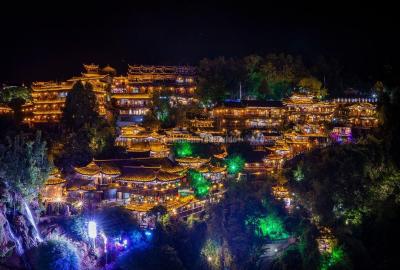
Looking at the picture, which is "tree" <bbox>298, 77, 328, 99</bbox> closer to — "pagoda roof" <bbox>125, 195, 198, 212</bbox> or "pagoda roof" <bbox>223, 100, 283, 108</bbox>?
"pagoda roof" <bbox>223, 100, 283, 108</bbox>

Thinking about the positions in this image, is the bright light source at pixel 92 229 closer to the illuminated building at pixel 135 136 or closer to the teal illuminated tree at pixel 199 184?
the teal illuminated tree at pixel 199 184

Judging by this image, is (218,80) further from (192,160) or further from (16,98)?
(16,98)

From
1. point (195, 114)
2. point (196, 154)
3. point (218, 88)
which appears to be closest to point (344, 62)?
point (218, 88)

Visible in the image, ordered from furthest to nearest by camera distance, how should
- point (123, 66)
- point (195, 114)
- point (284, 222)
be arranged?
point (123, 66), point (195, 114), point (284, 222)

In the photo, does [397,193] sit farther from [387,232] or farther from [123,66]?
[123,66]

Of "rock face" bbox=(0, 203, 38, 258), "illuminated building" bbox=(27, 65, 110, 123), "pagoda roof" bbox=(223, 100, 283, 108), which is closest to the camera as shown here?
"rock face" bbox=(0, 203, 38, 258)

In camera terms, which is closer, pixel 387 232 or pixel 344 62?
pixel 387 232

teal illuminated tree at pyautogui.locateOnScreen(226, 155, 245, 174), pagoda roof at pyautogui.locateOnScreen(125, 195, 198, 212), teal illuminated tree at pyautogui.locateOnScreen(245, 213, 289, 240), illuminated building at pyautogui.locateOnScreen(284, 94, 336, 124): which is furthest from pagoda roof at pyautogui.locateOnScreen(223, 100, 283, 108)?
teal illuminated tree at pyautogui.locateOnScreen(245, 213, 289, 240)

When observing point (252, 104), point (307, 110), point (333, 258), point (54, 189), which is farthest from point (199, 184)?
point (307, 110)
